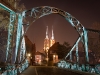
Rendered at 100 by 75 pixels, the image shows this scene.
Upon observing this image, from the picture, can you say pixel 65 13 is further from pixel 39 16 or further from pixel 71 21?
pixel 39 16

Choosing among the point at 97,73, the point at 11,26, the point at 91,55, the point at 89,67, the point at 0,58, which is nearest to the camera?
the point at 11,26

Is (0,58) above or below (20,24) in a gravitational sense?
below

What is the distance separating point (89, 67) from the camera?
13.2 m

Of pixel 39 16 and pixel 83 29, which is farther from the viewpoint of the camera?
pixel 83 29

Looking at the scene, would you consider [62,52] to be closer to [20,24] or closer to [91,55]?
[91,55]

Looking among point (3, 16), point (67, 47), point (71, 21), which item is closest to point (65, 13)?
point (71, 21)

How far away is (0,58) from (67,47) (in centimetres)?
2250

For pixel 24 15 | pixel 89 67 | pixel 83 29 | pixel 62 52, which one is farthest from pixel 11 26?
pixel 62 52

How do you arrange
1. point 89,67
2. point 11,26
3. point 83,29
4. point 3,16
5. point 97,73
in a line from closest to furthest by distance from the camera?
1. point 11,26
2. point 97,73
3. point 89,67
4. point 83,29
5. point 3,16

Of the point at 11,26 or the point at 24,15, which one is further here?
the point at 24,15

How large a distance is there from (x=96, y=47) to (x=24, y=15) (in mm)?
24949

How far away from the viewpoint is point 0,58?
21.9 meters

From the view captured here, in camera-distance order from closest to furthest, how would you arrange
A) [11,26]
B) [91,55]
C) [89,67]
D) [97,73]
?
[11,26] → [97,73] → [89,67] → [91,55]

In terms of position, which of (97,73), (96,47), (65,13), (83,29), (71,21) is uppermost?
(65,13)
